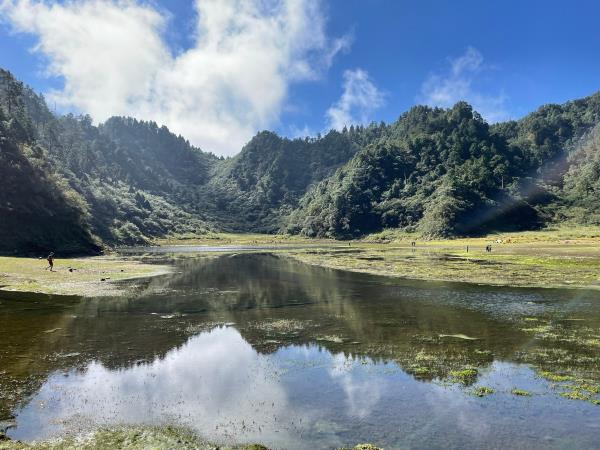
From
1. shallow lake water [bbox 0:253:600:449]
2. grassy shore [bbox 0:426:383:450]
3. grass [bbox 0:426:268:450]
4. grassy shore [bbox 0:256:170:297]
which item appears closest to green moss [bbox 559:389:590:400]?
shallow lake water [bbox 0:253:600:449]

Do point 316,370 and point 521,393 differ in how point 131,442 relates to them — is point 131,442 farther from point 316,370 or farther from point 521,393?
point 521,393

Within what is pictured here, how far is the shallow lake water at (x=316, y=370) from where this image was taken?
55.7 ft

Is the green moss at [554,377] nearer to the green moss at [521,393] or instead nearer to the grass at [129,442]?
the green moss at [521,393]

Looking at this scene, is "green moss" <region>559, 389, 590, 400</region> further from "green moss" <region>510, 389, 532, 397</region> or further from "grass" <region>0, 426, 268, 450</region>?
"grass" <region>0, 426, 268, 450</region>

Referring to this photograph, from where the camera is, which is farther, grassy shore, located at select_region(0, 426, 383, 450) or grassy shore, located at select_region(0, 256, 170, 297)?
grassy shore, located at select_region(0, 256, 170, 297)

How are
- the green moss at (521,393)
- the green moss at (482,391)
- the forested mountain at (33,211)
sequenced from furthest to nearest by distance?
the forested mountain at (33,211), the green moss at (482,391), the green moss at (521,393)

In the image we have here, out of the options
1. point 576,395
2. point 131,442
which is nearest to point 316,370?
point 131,442

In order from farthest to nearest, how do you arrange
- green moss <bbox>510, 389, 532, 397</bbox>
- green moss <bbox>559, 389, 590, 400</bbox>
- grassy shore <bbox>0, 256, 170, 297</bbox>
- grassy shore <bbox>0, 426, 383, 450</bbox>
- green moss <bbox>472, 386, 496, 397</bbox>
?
grassy shore <bbox>0, 256, 170, 297</bbox> → green moss <bbox>472, 386, 496, 397</bbox> → green moss <bbox>510, 389, 532, 397</bbox> → green moss <bbox>559, 389, 590, 400</bbox> → grassy shore <bbox>0, 426, 383, 450</bbox>

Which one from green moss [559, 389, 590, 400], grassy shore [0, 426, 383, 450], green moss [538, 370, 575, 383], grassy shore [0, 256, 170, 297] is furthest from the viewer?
grassy shore [0, 256, 170, 297]

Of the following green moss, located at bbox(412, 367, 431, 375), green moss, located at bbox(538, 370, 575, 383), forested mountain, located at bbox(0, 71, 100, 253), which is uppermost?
forested mountain, located at bbox(0, 71, 100, 253)

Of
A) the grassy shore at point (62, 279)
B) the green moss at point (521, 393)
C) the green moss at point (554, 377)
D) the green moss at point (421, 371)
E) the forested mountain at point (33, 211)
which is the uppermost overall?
the forested mountain at point (33, 211)

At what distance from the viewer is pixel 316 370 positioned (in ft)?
79.5

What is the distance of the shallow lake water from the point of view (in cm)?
1697

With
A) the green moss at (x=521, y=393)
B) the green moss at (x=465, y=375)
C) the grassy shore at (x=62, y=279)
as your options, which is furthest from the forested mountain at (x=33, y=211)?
the green moss at (x=521, y=393)
